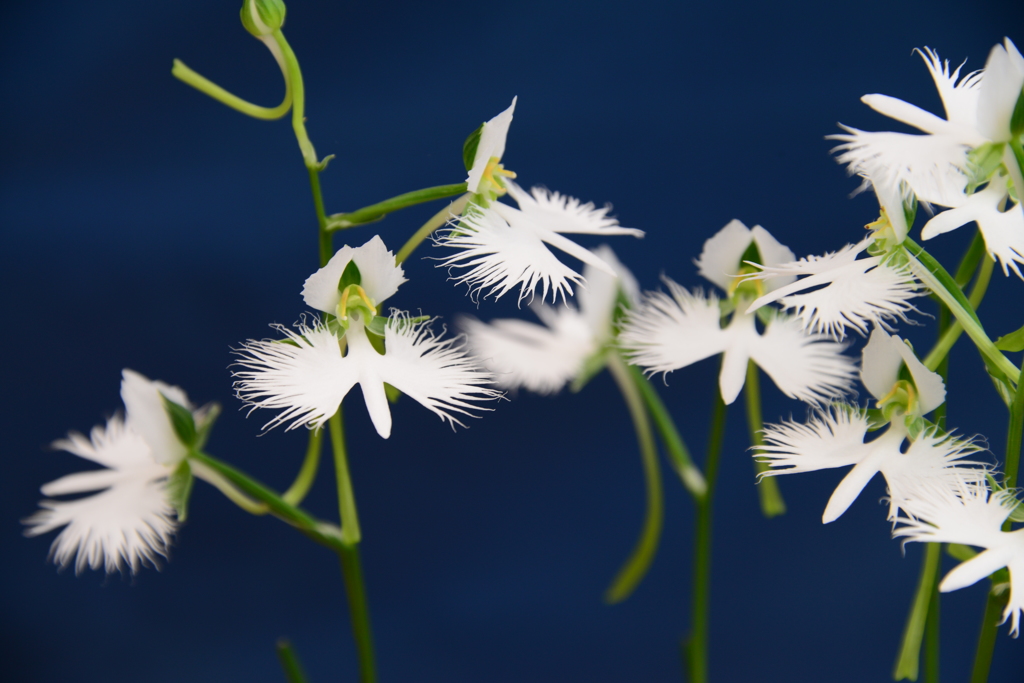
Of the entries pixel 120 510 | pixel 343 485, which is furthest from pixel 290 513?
pixel 120 510

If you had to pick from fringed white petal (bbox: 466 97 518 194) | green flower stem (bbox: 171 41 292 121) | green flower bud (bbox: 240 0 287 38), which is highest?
green flower bud (bbox: 240 0 287 38)

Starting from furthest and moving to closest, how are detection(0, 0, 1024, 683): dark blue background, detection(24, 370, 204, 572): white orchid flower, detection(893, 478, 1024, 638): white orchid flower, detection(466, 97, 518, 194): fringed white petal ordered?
detection(0, 0, 1024, 683): dark blue background, detection(24, 370, 204, 572): white orchid flower, detection(466, 97, 518, 194): fringed white petal, detection(893, 478, 1024, 638): white orchid flower

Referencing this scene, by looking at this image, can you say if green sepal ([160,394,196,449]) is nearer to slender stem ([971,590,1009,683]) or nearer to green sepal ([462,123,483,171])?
green sepal ([462,123,483,171])

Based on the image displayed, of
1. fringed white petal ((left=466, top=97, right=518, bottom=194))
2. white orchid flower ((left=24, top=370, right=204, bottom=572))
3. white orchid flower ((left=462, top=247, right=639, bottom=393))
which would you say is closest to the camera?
fringed white petal ((left=466, top=97, right=518, bottom=194))

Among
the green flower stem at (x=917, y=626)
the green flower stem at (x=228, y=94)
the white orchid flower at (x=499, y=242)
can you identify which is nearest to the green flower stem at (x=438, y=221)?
the white orchid flower at (x=499, y=242)

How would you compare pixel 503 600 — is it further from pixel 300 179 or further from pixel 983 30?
pixel 983 30

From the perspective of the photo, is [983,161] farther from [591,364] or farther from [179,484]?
[179,484]

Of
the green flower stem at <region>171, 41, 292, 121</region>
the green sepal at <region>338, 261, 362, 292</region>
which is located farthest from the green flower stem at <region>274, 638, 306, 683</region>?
the green flower stem at <region>171, 41, 292, 121</region>
